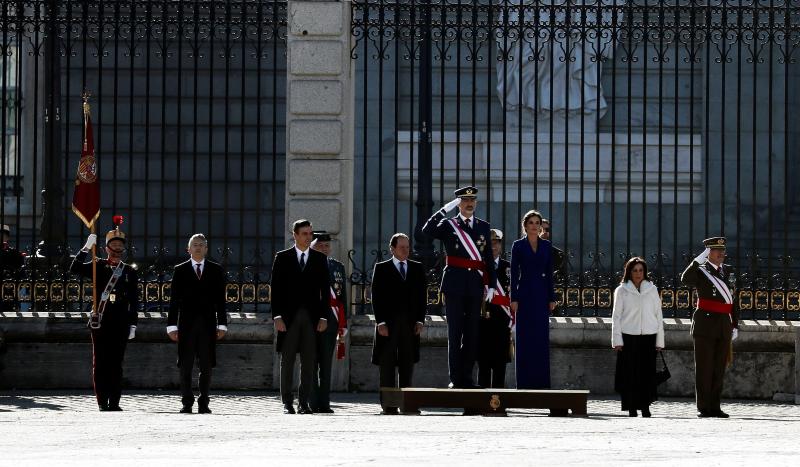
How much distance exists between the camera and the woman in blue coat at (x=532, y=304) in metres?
15.2

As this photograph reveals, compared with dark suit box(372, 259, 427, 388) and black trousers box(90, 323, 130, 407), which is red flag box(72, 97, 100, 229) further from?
dark suit box(372, 259, 427, 388)

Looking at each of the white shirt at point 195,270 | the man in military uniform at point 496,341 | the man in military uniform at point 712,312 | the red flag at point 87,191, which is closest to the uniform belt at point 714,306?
the man in military uniform at point 712,312

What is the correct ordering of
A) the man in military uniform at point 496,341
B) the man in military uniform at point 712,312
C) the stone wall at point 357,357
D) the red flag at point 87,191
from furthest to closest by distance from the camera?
1. the stone wall at point 357,357
2. the red flag at point 87,191
3. the man in military uniform at point 496,341
4. the man in military uniform at point 712,312

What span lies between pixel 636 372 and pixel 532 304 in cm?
97

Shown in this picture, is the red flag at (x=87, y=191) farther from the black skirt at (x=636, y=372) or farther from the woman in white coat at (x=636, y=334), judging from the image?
the black skirt at (x=636, y=372)

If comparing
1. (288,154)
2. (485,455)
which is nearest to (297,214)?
(288,154)

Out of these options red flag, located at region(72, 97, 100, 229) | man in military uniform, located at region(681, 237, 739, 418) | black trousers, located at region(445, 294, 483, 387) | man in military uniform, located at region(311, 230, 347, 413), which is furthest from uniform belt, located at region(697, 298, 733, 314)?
red flag, located at region(72, 97, 100, 229)

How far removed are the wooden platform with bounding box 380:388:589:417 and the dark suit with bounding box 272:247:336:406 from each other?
86 centimetres

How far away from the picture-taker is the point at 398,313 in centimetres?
1528

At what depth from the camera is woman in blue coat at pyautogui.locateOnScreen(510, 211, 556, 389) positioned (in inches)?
598

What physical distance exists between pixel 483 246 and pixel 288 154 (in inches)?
124

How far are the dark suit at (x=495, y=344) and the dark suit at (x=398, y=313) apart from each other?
0.71m

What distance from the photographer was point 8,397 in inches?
659

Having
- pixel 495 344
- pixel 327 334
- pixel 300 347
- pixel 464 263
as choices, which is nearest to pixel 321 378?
pixel 300 347
